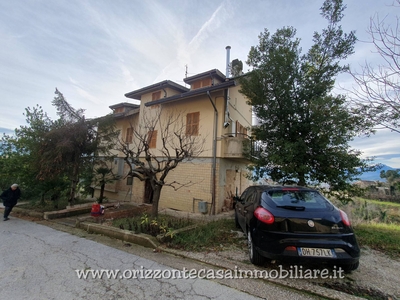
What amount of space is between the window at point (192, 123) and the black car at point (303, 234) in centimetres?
739

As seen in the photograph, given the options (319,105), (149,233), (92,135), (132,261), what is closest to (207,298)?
(132,261)

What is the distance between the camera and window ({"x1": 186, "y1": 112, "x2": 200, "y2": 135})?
10547 mm

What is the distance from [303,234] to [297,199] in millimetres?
701

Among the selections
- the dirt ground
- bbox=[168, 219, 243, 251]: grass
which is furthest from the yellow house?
the dirt ground

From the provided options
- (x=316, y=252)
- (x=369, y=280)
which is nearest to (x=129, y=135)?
(x=316, y=252)

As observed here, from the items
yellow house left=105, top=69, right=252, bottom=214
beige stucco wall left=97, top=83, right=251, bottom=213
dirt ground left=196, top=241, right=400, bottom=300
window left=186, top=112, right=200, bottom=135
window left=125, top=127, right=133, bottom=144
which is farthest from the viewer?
window left=125, top=127, right=133, bottom=144

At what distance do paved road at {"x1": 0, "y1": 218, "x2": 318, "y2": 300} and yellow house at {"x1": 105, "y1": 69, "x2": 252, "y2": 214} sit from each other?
13.9 feet

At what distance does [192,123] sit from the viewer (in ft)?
35.2

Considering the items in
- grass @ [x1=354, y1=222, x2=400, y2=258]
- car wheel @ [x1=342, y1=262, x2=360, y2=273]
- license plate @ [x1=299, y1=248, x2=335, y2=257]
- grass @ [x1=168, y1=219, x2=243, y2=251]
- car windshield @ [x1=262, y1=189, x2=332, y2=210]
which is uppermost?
car windshield @ [x1=262, y1=189, x2=332, y2=210]

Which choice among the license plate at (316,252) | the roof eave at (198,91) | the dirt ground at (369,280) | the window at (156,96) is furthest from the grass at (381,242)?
the window at (156,96)

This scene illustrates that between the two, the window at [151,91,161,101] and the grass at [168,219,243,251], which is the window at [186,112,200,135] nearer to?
the window at [151,91,161,101]

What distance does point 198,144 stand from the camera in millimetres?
10281

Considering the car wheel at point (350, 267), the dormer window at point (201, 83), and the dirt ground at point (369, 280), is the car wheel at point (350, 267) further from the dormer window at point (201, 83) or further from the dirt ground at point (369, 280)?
the dormer window at point (201, 83)

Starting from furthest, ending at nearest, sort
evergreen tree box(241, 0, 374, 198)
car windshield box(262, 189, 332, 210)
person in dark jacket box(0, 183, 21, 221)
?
person in dark jacket box(0, 183, 21, 221) < evergreen tree box(241, 0, 374, 198) < car windshield box(262, 189, 332, 210)
